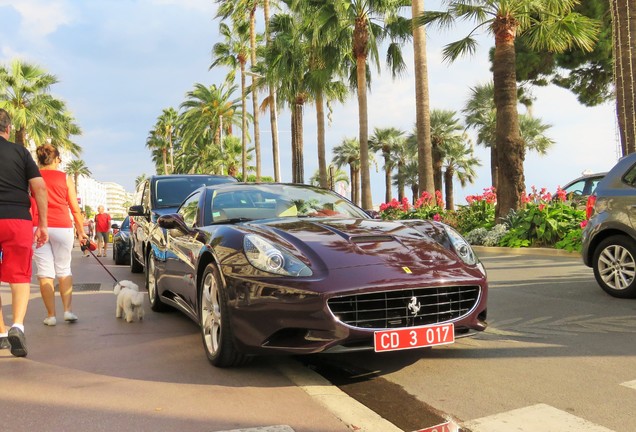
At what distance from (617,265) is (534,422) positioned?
4.21 m

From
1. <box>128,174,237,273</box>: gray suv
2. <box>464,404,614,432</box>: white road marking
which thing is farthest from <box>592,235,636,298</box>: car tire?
<box>128,174,237,273</box>: gray suv

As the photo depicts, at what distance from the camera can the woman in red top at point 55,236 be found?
599 cm

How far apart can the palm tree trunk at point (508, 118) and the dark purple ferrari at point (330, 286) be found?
1079 centimetres

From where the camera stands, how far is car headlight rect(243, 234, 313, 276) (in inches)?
151

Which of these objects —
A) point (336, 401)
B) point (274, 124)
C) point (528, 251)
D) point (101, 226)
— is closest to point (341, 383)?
point (336, 401)

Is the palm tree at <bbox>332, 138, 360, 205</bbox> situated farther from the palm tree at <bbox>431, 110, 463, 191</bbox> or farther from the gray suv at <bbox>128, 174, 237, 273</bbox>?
the gray suv at <bbox>128, 174, 237, 273</bbox>

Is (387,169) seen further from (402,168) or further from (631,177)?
(631,177)

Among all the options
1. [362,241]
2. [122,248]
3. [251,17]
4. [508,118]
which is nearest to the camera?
[362,241]

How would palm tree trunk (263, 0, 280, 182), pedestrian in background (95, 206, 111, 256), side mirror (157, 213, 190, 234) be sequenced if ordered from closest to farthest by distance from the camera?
1. side mirror (157, 213, 190, 234)
2. pedestrian in background (95, 206, 111, 256)
3. palm tree trunk (263, 0, 280, 182)

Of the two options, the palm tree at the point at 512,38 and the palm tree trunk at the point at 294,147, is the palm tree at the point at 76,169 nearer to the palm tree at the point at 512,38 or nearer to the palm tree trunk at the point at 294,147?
the palm tree trunk at the point at 294,147

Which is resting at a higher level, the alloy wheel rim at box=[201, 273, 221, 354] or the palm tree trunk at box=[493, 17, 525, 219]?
the palm tree trunk at box=[493, 17, 525, 219]

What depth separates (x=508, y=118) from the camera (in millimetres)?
14812

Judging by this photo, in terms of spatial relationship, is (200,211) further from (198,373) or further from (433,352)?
(433,352)

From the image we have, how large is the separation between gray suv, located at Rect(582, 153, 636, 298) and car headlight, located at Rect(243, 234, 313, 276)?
428cm
